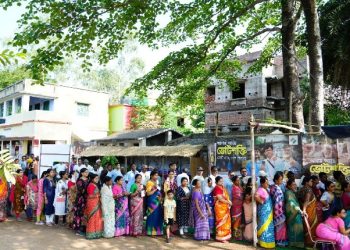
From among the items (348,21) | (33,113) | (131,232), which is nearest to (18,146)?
(33,113)

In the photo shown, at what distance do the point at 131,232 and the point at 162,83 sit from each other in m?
6.96

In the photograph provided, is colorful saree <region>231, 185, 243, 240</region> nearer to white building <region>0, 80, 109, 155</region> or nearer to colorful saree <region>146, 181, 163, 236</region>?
colorful saree <region>146, 181, 163, 236</region>

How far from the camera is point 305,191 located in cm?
707

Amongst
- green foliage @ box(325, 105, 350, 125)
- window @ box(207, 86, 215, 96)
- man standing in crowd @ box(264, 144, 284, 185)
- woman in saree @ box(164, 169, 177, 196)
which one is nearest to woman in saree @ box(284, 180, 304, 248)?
woman in saree @ box(164, 169, 177, 196)

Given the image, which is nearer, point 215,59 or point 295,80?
point 295,80

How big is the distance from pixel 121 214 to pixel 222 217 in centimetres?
227

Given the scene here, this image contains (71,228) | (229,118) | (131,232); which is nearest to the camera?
(131,232)

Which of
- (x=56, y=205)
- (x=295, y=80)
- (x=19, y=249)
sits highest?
(x=295, y=80)

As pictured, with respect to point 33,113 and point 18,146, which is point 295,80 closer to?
point 33,113

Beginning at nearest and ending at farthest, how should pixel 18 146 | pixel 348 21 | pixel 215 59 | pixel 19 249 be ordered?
pixel 19 249 < pixel 348 21 < pixel 215 59 < pixel 18 146

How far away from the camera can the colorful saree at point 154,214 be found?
793 cm

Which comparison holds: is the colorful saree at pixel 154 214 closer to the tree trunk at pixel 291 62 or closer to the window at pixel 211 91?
the tree trunk at pixel 291 62

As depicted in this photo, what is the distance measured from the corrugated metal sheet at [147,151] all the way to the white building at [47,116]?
12.5ft

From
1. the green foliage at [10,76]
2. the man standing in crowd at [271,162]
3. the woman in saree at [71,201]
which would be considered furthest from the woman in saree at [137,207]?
the green foliage at [10,76]
